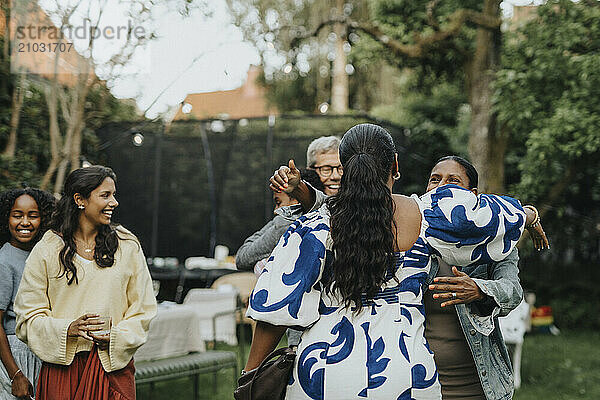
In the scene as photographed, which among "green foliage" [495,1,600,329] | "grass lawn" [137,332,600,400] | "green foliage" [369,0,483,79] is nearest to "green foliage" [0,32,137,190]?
"grass lawn" [137,332,600,400]

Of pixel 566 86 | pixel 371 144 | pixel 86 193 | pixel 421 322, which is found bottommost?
pixel 421 322

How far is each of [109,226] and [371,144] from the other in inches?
60.0

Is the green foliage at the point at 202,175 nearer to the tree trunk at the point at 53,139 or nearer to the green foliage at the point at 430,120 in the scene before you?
the green foliage at the point at 430,120

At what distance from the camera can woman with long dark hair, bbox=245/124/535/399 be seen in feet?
6.08

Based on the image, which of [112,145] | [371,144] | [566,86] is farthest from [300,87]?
[371,144]

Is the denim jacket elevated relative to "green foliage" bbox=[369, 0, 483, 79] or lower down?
lower down

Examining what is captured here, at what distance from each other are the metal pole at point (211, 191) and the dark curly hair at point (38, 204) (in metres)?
5.84

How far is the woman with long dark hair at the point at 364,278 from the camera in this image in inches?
73.0

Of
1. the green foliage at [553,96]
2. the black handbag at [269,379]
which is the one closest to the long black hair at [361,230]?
the black handbag at [269,379]

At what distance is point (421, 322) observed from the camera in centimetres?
195

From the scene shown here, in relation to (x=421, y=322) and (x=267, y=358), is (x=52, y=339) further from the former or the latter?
(x=421, y=322)

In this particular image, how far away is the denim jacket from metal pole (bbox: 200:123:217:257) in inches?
269

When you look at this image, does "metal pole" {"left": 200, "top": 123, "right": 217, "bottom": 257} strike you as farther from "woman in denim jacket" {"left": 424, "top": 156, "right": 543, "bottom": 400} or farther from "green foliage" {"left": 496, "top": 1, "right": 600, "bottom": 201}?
"woman in denim jacket" {"left": 424, "top": 156, "right": 543, "bottom": 400}

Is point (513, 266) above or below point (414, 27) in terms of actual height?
below
